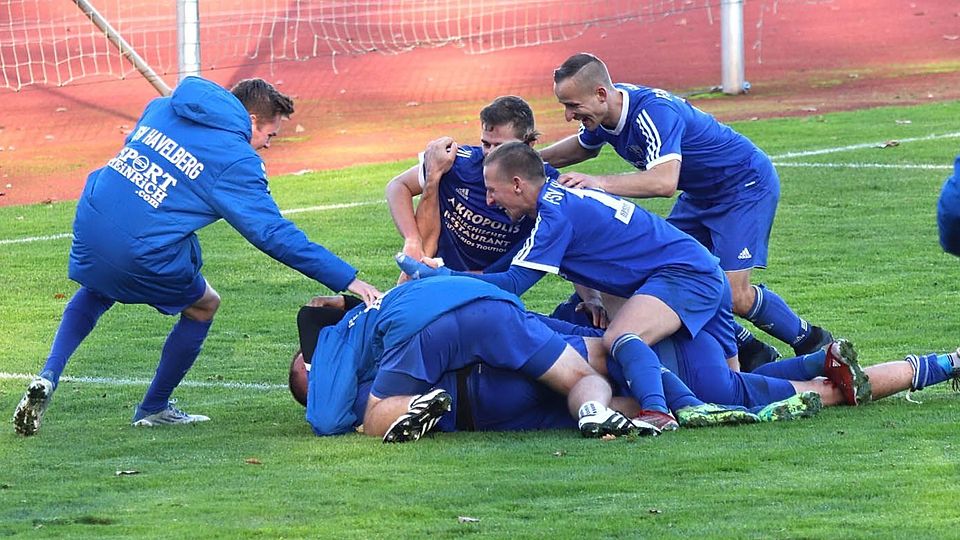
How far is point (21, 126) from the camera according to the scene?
19.1m

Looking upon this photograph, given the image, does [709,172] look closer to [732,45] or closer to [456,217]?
[456,217]

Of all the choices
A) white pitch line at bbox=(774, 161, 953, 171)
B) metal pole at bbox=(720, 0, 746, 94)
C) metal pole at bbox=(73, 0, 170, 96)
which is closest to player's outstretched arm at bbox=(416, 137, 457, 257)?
white pitch line at bbox=(774, 161, 953, 171)

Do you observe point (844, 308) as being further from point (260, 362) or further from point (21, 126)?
point (21, 126)

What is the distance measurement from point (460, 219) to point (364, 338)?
4.49ft

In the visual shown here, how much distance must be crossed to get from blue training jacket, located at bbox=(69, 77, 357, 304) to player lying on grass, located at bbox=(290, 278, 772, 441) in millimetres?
288

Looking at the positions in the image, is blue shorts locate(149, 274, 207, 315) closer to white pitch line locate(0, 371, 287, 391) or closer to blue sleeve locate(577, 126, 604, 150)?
white pitch line locate(0, 371, 287, 391)

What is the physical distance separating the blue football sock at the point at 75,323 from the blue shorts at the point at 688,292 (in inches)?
94.0

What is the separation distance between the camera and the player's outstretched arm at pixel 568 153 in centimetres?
846

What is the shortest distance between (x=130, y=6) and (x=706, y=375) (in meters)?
18.9

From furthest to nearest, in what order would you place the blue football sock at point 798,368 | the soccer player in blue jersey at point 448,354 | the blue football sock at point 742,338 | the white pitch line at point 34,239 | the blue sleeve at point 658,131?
the white pitch line at point 34,239 → the blue football sock at point 742,338 → the blue sleeve at point 658,131 → the blue football sock at point 798,368 → the soccer player in blue jersey at point 448,354

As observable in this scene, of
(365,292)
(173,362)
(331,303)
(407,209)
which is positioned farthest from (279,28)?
(365,292)

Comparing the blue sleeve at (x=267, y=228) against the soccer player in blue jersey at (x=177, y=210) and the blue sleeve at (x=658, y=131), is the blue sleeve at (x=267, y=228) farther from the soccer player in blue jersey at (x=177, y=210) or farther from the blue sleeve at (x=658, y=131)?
→ the blue sleeve at (x=658, y=131)

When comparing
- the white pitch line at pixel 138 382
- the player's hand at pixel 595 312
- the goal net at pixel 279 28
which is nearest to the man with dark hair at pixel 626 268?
the player's hand at pixel 595 312

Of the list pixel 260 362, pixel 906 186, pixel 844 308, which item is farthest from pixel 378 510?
pixel 906 186
